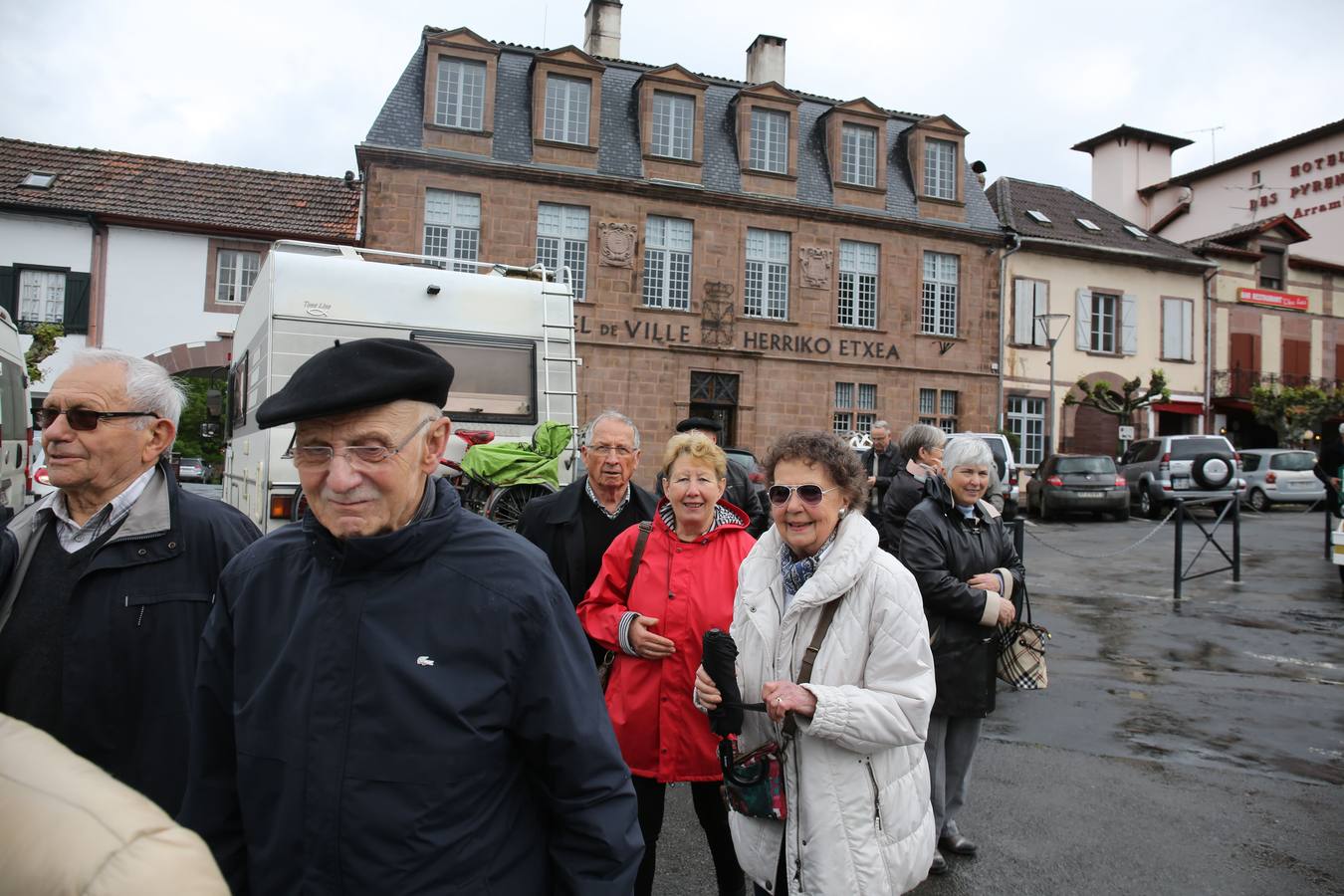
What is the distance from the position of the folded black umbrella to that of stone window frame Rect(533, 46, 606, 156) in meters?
21.5

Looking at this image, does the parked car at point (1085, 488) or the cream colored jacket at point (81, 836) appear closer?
the cream colored jacket at point (81, 836)

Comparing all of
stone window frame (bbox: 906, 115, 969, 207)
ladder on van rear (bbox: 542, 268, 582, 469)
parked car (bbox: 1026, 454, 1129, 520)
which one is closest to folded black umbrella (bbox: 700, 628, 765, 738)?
ladder on van rear (bbox: 542, 268, 582, 469)

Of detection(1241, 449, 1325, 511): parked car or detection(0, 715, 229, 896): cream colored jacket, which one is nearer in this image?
detection(0, 715, 229, 896): cream colored jacket

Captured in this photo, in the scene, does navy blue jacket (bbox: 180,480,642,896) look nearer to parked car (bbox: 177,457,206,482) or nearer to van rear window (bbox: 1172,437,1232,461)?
van rear window (bbox: 1172,437,1232,461)

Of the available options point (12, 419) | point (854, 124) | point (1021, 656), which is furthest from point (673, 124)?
point (1021, 656)

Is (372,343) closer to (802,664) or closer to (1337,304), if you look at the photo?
(802,664)

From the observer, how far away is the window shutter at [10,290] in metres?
22.7

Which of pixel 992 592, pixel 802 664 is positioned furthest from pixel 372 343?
pixel 992 592

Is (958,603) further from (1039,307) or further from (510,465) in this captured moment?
(1039,307)

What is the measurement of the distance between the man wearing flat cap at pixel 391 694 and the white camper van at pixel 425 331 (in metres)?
5.88

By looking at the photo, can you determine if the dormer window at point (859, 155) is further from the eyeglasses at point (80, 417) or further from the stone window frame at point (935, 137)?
the eyeglasses at point (80, 417)

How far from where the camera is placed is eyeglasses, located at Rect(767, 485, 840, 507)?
2.92 meters

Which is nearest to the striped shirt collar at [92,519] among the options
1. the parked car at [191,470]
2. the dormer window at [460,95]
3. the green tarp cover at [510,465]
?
the green tarp cover at [510,465]

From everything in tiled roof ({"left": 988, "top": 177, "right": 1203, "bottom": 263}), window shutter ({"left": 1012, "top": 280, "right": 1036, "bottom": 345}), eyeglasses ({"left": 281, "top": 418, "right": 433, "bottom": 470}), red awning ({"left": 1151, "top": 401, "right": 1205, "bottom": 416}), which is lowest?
eyeglasses ({"left": 281, "top": 418, "right": 433, "bottom": 470})
